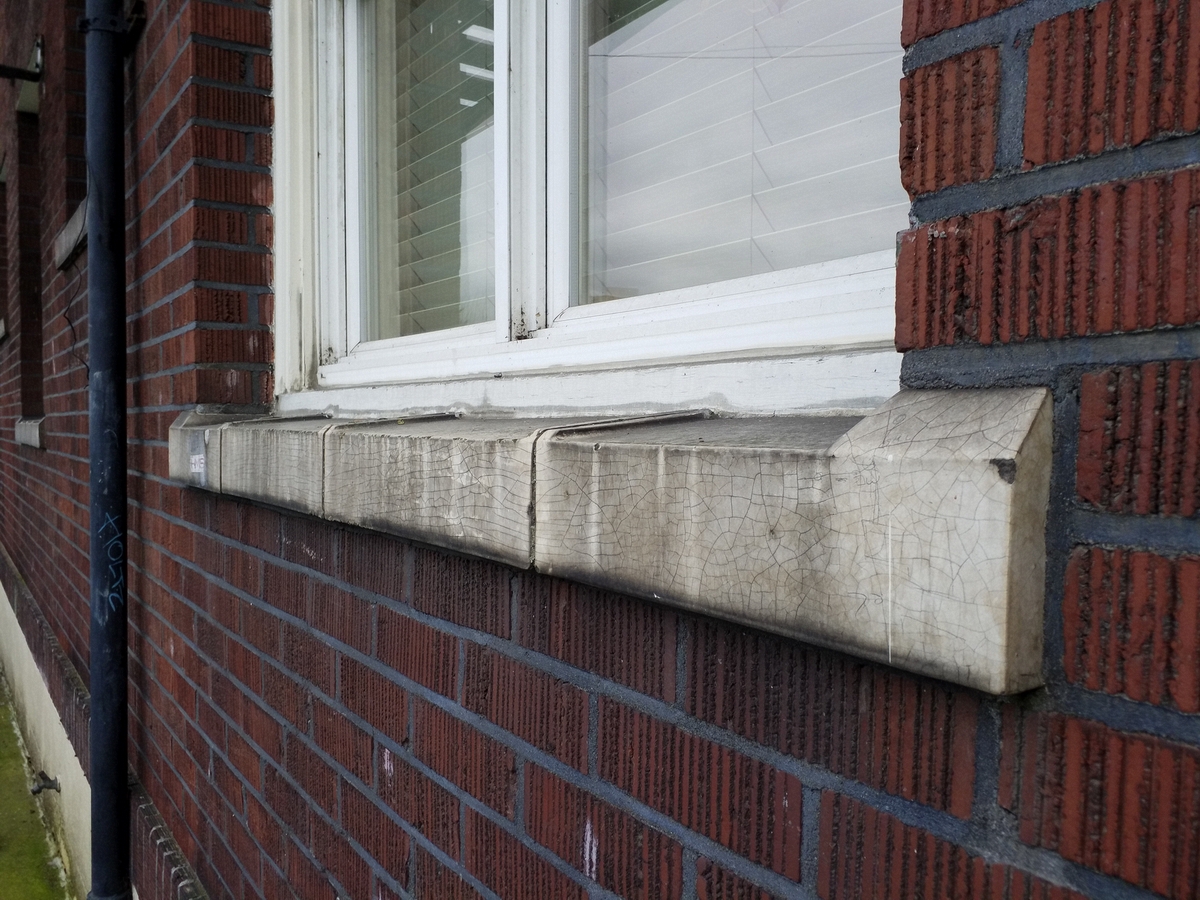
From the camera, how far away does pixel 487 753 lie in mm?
1271

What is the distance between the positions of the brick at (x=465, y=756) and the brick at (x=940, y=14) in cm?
99

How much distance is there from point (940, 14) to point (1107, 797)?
0.60 meters

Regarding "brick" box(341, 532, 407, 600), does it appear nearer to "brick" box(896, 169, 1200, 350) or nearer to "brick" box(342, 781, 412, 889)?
"brick" box(342, 781, 412, 889)

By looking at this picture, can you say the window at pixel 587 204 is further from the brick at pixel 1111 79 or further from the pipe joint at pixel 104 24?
the pipe joint at pixel 104 24

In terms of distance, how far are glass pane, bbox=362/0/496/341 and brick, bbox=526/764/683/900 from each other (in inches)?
36.2

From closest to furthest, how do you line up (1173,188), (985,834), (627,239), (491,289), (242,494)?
(1173,188) → (985,834) → (627,239) → (491,289) → (242,494)

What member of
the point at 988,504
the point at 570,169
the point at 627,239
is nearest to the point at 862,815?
the point at 988,504

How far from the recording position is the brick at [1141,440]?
1.83 feet

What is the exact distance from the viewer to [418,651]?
1427 millimetres

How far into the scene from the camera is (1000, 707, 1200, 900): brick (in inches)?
22.2

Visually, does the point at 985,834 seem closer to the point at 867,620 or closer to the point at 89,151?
the point at 867,620

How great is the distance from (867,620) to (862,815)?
21 cm

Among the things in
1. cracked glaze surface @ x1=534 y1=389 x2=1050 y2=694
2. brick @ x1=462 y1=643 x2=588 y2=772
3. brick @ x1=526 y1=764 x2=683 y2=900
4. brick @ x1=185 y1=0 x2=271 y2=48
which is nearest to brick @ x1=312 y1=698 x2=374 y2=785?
brick @ x1=462 y1=643 x2=588 y2=772

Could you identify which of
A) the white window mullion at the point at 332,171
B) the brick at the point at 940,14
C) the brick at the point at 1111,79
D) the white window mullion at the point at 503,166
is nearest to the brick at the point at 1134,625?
the brick at the point at 1111,79
